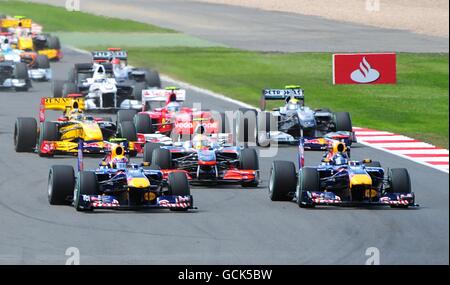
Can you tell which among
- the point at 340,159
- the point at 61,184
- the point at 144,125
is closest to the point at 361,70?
the point at 340,159

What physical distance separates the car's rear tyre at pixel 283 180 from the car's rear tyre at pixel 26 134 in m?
8.97

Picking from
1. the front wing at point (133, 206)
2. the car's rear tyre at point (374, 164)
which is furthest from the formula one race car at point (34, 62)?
the front wing at point (133, 206)

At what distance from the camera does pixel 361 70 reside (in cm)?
1573

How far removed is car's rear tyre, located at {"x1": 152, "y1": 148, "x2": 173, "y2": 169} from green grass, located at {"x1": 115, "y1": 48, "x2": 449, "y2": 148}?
13.3 feet

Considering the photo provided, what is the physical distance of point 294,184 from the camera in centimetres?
2642

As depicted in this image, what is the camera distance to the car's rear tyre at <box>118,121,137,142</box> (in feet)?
111

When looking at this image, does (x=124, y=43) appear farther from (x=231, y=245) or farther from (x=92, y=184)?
(x=231, y=245)

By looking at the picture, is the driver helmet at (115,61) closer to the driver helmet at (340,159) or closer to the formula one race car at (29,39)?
the formula one race car at (29,39)

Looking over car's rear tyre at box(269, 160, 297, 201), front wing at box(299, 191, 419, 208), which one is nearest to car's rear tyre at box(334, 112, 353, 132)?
car's rear tyre at box(269, 160, 297, 201)

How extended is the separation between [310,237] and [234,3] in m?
9.12

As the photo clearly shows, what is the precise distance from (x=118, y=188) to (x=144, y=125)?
386 inches

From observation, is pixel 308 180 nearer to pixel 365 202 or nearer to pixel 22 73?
pixel 365 202

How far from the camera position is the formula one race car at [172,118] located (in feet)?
115
